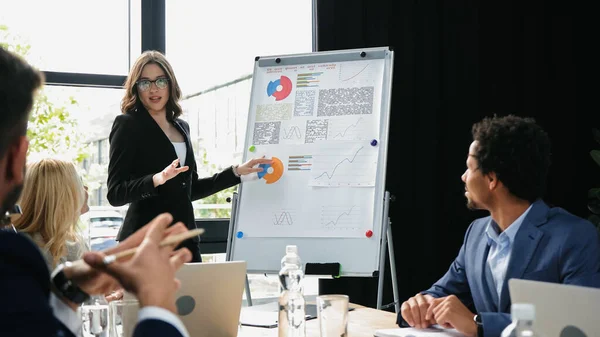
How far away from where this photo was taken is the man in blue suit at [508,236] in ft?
6.71

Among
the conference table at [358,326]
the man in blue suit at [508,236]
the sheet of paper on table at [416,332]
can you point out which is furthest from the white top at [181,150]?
the sheet of paper on table at [416,332]

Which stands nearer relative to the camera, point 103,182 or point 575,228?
point 575,228

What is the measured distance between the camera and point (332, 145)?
11.2 feet

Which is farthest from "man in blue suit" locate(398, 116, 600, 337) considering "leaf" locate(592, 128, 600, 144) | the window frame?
the window frame

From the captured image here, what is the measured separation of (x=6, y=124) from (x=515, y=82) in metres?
4.00

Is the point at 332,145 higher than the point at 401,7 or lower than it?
lower

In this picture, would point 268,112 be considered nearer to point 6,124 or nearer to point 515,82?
point 515,82

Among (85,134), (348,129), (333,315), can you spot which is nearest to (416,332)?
(333,315)

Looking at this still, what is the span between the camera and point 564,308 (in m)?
1.42

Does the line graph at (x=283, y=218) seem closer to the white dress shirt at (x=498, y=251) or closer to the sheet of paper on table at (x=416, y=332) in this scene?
the white dress shirt at (x=498, y=251)

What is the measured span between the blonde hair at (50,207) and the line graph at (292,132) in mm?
1285

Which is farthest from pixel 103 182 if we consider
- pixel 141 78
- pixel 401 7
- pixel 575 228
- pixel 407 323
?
pixel 575 228

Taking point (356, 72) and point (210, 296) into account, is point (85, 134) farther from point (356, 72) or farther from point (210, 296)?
point (210, 296)

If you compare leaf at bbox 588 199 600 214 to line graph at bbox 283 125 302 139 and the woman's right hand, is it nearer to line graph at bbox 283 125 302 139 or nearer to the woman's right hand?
line graph at bbox 283 125 302 139
